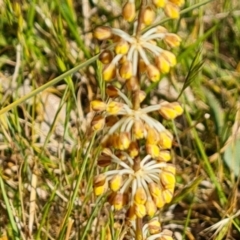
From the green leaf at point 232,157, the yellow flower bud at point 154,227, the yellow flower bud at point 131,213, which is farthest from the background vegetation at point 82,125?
the yellow flower bud at point 131,213

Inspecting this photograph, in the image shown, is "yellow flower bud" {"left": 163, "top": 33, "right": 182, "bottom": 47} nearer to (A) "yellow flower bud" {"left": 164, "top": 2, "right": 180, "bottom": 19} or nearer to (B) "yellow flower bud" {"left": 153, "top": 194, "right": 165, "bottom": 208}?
(A) "yellow flower bud" {"left": 164, "top": 2, "right": 180, "bottom": 19}

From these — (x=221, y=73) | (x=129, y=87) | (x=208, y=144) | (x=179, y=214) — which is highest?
(x=129, y=87)

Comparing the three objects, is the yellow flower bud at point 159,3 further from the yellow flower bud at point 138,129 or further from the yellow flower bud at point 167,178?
the yellow flower bud at point 167,178

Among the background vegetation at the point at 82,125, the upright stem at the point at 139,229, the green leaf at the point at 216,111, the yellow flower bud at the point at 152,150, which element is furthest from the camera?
the green leaf at the point at 216,111

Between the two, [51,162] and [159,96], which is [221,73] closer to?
[159,96]

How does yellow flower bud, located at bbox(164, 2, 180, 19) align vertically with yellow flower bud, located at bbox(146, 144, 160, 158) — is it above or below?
above

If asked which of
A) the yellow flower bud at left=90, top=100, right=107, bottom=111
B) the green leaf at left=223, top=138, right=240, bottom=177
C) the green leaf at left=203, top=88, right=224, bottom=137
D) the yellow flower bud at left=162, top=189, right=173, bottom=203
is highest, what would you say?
the yellow flower bud at left=90, top=100, right=107, bottom=111

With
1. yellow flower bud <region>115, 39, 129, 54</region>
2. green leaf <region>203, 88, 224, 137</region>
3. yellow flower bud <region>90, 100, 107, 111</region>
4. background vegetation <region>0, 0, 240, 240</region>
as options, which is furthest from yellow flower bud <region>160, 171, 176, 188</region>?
green leaf <region>203, 88, 224, 137</region>

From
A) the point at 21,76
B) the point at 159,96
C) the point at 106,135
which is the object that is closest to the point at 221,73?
the point at 159,96
